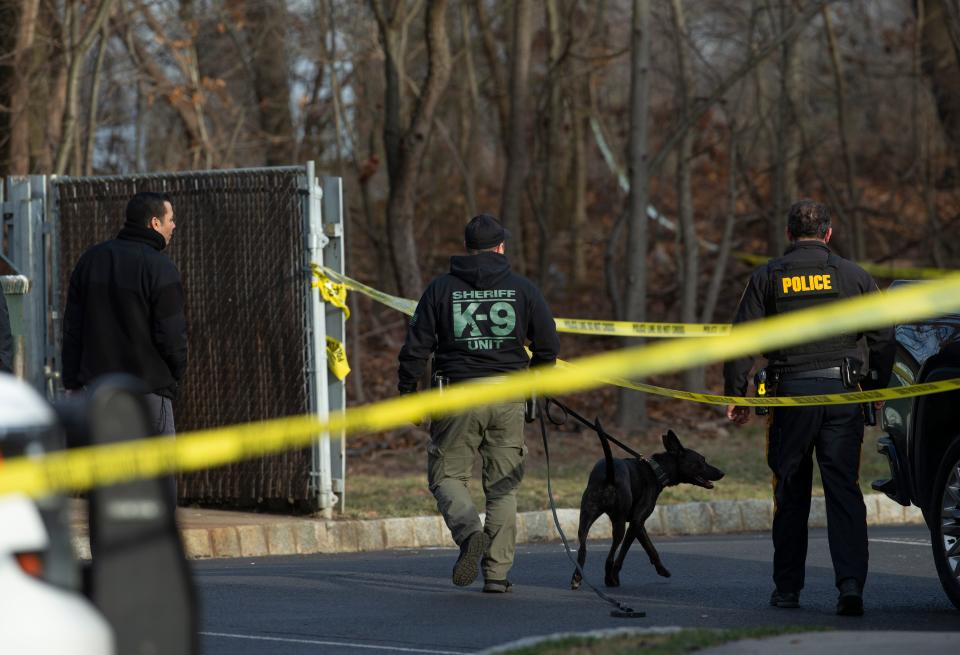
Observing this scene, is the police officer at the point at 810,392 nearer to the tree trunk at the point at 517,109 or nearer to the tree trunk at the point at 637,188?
the tree trunk at the point at 637,188

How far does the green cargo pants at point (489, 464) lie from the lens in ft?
26.1

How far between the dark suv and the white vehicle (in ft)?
15.7

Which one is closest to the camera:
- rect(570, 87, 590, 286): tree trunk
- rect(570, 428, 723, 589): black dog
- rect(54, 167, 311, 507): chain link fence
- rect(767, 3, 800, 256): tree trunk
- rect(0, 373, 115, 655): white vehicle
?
rect(0, 373, 115, 655): white vehicle

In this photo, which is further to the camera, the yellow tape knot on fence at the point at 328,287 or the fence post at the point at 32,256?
the fence post at the point at 32,256

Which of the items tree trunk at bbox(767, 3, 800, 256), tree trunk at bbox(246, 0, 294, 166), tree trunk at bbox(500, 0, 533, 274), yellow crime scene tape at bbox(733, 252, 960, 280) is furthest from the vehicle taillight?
tree trunk at bbox(246, 0, 294, 166)

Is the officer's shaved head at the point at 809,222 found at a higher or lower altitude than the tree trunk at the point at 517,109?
lower

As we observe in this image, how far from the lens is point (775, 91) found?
98.2ft

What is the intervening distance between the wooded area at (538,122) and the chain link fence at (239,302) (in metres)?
4.76

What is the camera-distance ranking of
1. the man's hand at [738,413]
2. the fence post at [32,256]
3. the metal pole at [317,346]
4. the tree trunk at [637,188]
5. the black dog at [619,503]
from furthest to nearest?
the tree trunk at [637,188] < the fence post at [32,256] < the metal pole at [317,346] < the black dog at [619,503] < the man's hand at [738,413]

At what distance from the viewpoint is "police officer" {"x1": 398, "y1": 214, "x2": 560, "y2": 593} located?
794cm

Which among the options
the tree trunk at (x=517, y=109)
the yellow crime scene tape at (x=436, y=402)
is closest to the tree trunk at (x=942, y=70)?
the tree trunk at (x=517, y=109)

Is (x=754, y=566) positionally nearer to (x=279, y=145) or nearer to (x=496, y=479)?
(x=496, y=479)

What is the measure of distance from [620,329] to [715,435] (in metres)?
6.60

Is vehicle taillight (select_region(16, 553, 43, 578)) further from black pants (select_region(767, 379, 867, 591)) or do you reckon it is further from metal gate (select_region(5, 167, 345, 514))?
metal gate (select_region(5, 167, 345, 514))
